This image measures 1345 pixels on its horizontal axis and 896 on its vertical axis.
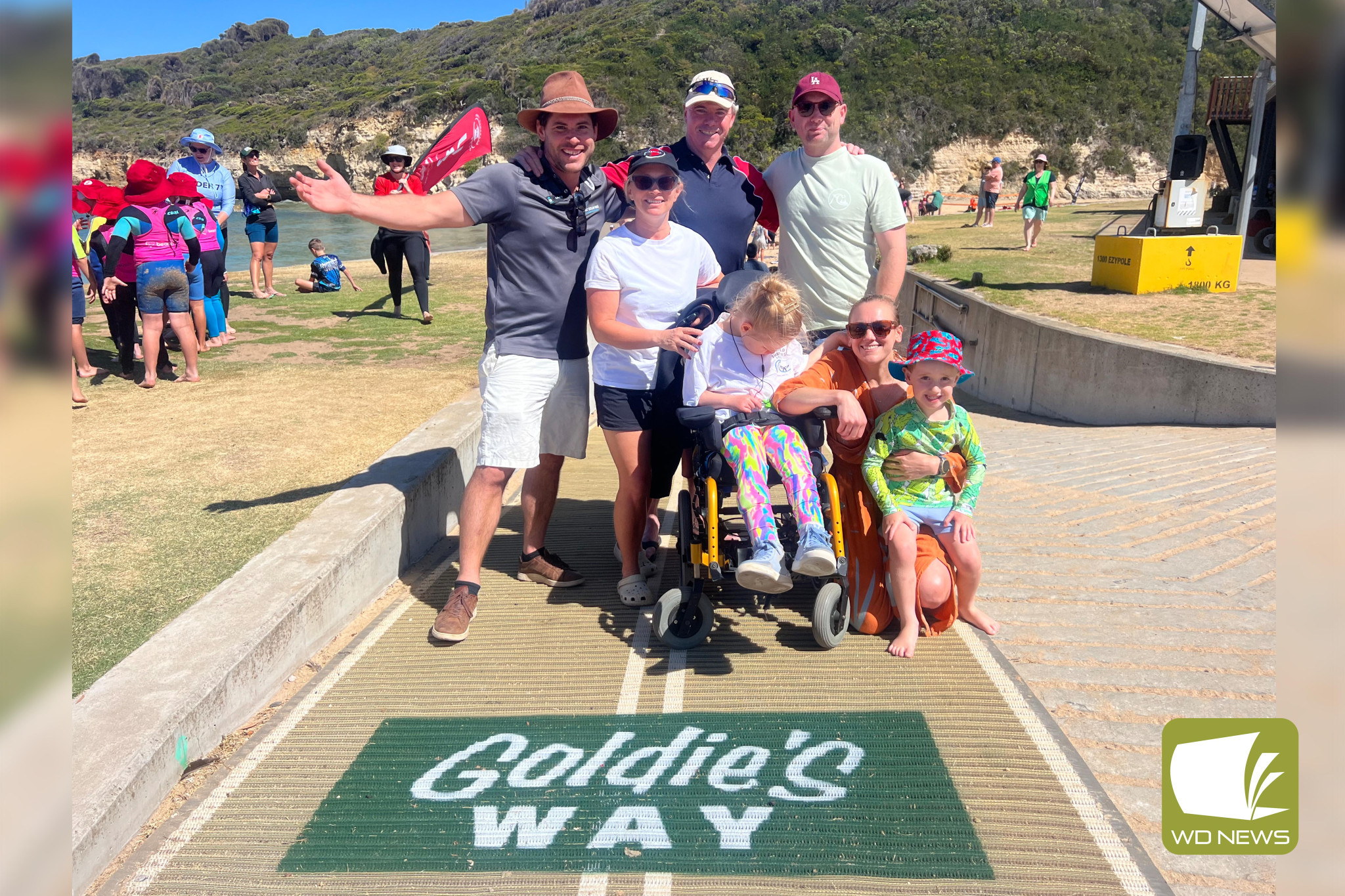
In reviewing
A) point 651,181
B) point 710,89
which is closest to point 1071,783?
point 651,181

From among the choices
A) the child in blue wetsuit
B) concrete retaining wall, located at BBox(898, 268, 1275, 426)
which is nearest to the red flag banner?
concrete retaining wall, located at BBox(898, 268, 1275, 426)

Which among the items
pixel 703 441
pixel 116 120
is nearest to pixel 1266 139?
pixel 703 441

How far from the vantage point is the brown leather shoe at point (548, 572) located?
478 centimetres

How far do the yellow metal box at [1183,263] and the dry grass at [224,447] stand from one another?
28.0 feet

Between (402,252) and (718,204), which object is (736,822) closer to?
(718,204)

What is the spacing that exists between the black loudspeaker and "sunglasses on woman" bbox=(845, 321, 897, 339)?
1205 centimetres

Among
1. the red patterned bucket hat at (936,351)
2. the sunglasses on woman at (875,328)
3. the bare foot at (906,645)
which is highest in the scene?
the sunglasses on woman at (875,328)

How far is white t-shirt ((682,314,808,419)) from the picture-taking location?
412 cm

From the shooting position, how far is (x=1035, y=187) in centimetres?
1812

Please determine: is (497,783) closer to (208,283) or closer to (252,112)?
(208,283)

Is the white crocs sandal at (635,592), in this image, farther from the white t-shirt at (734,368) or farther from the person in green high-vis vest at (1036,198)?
the person in green high-vis vest at (1036,198)

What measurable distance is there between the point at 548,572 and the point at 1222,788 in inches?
123

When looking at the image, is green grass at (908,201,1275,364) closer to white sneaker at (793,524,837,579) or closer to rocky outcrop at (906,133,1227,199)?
white sneaker at (793,524,837,579)

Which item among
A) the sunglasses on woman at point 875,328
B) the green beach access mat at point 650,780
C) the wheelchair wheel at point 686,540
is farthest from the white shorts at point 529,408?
the sunglasses on woman at point 875,328
